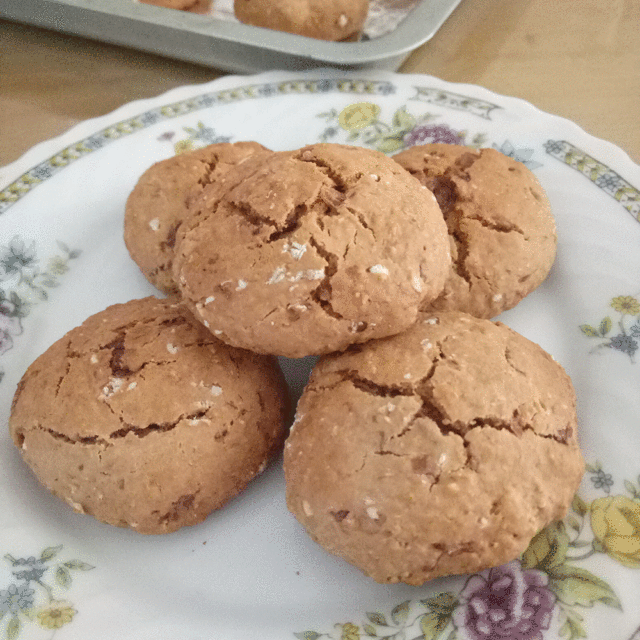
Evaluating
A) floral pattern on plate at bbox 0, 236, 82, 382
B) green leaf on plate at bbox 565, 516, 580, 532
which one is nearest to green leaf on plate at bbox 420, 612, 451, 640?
green leaf on plate at bbox 565, 516, 580, 532

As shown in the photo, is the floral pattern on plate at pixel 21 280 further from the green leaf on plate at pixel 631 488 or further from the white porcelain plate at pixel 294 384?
the green leaf on plate at pixel 631 488

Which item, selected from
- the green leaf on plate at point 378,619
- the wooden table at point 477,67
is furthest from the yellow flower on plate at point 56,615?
the wooden table at point 477,67

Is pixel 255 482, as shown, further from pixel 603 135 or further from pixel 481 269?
pixel 603 135

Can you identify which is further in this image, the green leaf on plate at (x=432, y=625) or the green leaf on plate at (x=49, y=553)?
the green leaf on plate at (x=49, y=553)

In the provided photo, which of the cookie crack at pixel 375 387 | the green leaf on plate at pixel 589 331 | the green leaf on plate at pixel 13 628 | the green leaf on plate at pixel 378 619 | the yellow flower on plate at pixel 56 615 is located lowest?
the green leaf on plate at pixel 13 628

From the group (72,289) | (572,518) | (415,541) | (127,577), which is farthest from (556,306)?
(72,289)

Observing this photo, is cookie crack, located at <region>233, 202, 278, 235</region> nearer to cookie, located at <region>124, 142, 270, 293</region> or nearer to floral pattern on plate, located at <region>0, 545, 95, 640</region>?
cookie, located at <region>124, 142, 270, 293</region>

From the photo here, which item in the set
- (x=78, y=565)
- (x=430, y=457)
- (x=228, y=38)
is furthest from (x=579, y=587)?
(x=228, y=38)

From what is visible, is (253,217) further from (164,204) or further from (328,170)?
(164,204)
